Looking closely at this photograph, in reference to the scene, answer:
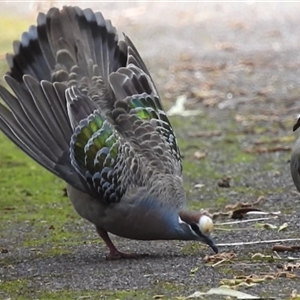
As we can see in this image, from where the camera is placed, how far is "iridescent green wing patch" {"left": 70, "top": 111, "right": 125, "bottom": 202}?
19.5 feet

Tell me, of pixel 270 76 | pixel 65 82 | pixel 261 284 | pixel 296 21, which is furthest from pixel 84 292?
pixel 296 21

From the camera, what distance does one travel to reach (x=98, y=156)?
603 centimetres

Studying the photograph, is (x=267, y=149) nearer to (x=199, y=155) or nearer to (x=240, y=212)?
(x=199, y=155)

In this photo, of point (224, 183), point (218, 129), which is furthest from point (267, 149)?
point (224, 183)

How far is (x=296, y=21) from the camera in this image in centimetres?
1975

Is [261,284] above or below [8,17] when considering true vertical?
below

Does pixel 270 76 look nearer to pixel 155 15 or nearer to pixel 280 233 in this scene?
pixel 155 15

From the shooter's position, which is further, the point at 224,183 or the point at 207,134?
the point at 207,134

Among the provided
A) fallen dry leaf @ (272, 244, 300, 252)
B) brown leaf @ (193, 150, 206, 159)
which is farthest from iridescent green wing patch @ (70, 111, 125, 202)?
brown leaf @ (193, 150, 206, 159)

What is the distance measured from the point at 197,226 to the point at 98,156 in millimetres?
718

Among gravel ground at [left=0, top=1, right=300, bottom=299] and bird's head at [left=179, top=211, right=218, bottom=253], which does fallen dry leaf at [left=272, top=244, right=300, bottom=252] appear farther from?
bird's head at [left=179, top=211, right=218, bottom=253]

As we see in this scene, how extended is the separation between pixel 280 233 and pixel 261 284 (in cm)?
152

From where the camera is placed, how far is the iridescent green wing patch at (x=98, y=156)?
19.5ft

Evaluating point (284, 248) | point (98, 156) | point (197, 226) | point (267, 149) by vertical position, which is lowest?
point (267, 149)
